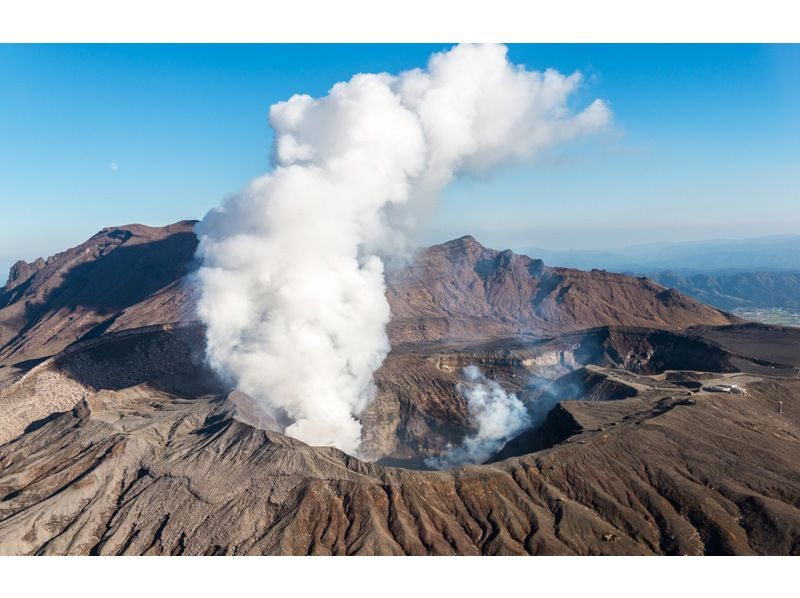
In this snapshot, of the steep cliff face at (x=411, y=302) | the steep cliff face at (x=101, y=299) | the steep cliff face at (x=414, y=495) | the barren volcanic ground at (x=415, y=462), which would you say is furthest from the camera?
the steep cliff face at (x=411, y=302)

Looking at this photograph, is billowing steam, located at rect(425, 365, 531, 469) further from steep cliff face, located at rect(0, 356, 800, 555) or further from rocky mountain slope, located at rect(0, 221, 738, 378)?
rocky mountain slope, located at rect(0, 221, 738, 378)

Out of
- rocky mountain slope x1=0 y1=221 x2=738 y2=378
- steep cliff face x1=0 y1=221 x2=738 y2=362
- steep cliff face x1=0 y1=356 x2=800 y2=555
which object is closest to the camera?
steep cliff face x1=0 y1=356 x2=800 y2=555

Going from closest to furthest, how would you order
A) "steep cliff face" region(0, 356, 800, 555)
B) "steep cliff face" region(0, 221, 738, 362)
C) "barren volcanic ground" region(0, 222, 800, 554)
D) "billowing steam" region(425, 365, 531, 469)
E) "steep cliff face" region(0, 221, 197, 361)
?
"steep cliff face" region(0, 356, 800, 555)
"barren volcanic ground" region(0, 222, 800, 554)
"billowing steam" region(425, 365, 531, 469)
"steep cliff face" region(0, 221, 197, 361)
"steep cliff face" region(0, 221, 738, 362)

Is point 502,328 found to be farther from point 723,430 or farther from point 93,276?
point 93,276

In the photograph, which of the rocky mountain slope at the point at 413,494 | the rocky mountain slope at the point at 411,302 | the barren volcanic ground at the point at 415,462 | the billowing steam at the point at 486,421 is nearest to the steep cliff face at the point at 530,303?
the rocky mountain slope at the point at 411,302

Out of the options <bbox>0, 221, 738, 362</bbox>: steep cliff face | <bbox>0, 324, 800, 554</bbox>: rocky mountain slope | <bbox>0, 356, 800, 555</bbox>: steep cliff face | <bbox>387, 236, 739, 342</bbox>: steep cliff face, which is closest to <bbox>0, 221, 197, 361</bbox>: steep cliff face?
<bbox>0, 221, 738, 362</bbox>: steep cliff face

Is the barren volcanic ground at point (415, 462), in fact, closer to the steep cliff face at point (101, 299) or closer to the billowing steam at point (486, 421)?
the billowing steam at point (486, 421)

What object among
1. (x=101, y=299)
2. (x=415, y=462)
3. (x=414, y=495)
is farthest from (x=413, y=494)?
(x=101, y=299)
